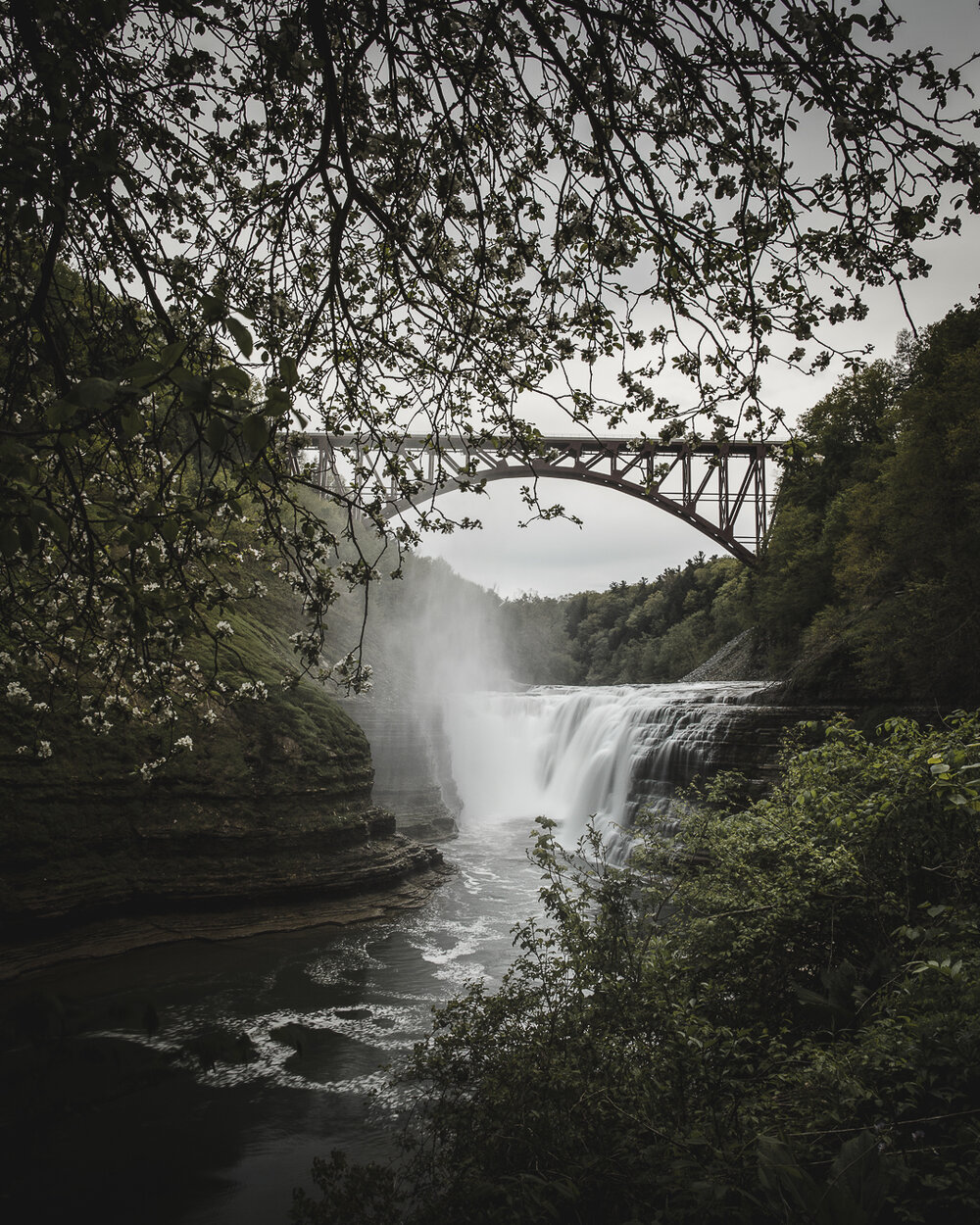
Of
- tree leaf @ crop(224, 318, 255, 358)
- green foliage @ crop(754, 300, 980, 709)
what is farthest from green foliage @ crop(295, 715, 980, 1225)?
green foliage @ crop(754, 300, 980, 709)

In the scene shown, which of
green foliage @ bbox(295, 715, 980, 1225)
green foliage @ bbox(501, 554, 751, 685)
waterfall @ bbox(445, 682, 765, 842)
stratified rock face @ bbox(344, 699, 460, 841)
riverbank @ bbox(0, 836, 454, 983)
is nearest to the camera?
green foliage @ bbox(295, 715, 980, 1225)

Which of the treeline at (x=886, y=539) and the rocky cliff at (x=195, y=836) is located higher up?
the treeline at (x=886, y=539)

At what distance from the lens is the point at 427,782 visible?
62.8 feet

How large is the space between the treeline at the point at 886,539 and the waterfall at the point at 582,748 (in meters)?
3.21

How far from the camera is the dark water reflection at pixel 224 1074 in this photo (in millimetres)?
2316

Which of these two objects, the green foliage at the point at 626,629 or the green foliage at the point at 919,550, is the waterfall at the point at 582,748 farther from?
the green foliage at the point at 626,629

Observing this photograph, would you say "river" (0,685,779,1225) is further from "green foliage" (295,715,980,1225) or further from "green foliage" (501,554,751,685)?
"green foliage" (501,554,751,685)

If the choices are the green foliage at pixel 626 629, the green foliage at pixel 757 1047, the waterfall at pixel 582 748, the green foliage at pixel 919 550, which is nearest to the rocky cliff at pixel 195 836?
the green foliage at pixel 757 1047

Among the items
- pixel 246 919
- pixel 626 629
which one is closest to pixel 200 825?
pixel 246 919

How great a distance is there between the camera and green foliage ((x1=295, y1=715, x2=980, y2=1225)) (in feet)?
8.65

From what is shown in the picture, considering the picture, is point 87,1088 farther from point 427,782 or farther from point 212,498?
point 427,782

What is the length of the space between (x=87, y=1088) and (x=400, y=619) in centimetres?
3794

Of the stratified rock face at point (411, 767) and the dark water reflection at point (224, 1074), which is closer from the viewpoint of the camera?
the dark water reflection at point (224, 1074)

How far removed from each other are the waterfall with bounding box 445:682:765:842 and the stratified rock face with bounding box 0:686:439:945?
655 cm
